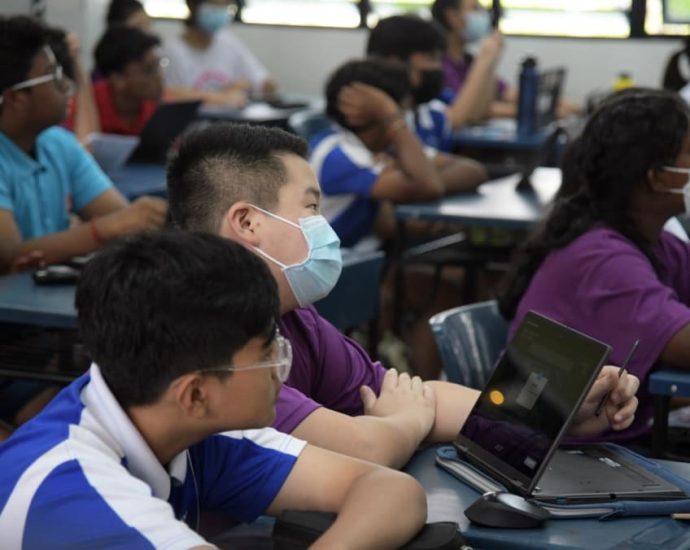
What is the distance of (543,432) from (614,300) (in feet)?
2.81

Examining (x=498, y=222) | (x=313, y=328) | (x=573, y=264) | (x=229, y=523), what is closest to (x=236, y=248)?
(x=229, y=523)

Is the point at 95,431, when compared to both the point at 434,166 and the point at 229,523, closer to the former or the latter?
the point at 229,523

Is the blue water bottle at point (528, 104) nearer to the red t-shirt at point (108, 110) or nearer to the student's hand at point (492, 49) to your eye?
the student's hand at point (492, 49)

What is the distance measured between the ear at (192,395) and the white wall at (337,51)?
6462 millimetres

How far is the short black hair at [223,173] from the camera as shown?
1.92m

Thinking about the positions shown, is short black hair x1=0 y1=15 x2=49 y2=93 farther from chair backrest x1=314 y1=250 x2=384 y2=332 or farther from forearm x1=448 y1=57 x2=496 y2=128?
forearm x1=448 y1=57 x2=496 y2=128

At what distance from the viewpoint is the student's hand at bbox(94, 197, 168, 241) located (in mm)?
3340

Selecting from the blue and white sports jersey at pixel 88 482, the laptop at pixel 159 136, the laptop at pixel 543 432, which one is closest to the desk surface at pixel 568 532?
the laptop at pixel 543 432

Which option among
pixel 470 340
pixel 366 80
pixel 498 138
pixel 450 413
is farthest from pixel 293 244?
pixel 498 138

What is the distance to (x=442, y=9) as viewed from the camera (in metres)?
7.76

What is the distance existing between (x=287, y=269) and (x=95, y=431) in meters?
0.59

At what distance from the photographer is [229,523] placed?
1.71m

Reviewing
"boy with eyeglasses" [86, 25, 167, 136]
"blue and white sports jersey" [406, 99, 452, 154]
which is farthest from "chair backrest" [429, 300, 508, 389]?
"boy with eyeglasses" [86, 25, 167, 136]

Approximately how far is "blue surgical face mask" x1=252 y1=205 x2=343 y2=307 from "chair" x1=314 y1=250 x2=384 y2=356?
1.03 m
